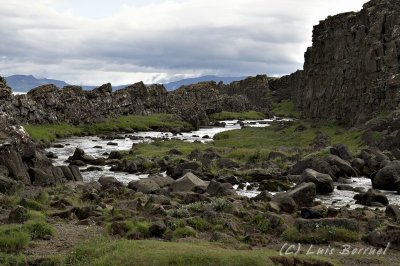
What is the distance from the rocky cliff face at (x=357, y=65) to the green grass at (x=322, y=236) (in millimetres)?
71900

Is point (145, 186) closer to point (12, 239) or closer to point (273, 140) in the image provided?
point (12, 239)

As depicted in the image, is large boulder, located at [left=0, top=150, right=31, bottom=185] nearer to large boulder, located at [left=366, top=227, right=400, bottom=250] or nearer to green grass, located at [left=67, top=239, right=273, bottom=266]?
green grass, located at [left=67, top=239, right=273, bottom=266]

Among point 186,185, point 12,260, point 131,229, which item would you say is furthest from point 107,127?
point 12,260

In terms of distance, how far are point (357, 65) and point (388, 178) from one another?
225ft

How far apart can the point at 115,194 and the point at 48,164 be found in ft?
37.3

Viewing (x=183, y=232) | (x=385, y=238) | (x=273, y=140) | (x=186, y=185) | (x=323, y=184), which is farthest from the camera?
(x=273, y=140)

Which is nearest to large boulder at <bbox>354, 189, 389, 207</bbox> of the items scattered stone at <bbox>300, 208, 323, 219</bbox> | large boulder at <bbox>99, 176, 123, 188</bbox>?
scattered stone at <bbox>300, 208, 323, 219</bbox>

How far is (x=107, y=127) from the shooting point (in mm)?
157875

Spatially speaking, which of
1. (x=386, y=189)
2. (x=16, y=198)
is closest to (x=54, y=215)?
(x=16, y=198)

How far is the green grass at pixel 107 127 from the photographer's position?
4820 inches

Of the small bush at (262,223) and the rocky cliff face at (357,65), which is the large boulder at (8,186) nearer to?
the small bush at (262,223)

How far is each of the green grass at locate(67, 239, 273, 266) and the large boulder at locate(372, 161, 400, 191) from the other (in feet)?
108

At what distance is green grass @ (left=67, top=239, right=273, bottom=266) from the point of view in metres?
20.7

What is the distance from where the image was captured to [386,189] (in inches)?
2005
